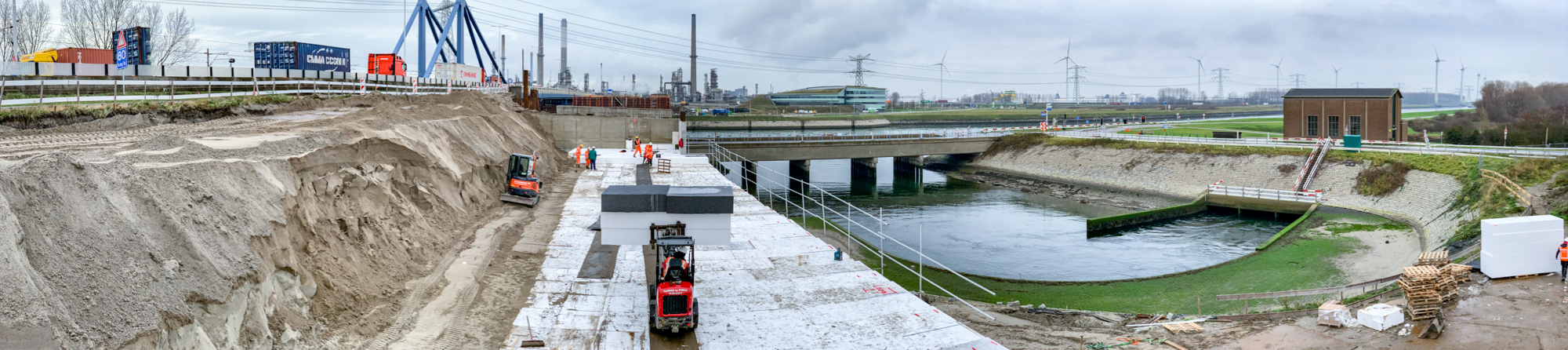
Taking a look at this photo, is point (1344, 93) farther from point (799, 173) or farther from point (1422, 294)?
point (1422, 294)

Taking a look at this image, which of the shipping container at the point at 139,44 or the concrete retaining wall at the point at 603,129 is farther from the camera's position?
the concrete retaining wall at the point at 603,129

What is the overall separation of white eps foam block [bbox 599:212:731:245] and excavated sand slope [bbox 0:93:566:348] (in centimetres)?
401

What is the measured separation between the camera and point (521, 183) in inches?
1131

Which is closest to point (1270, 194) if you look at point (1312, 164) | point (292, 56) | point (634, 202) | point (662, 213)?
point (1312, 164)

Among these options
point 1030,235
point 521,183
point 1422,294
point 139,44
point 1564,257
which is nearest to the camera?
point 1422,294

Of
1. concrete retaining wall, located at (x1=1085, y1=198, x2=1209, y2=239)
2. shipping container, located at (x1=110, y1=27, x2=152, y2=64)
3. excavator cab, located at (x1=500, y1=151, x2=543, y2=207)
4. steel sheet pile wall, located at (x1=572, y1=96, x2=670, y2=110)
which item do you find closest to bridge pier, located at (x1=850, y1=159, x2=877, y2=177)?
steel sheet pile wall, located at (x1=572, y1=96, x2=670, y2=110)

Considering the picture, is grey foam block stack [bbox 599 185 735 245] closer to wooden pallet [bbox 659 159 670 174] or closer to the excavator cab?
the excavator cab

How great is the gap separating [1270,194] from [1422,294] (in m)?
29.9

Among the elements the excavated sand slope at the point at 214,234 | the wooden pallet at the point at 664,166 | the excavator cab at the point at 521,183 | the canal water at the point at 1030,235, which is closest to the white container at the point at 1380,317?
the canal water at the point at 1030,235

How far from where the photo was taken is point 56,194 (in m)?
11.1

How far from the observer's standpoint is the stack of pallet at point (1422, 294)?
51.3ft

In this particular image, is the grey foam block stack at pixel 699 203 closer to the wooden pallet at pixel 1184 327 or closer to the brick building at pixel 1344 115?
the wooden pallet at pixel 1184 327

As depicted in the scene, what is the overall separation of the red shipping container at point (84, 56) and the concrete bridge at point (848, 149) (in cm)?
2904

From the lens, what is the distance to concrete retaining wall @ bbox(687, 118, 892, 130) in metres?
120
